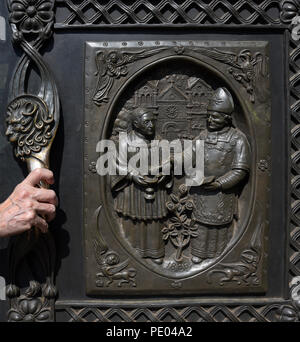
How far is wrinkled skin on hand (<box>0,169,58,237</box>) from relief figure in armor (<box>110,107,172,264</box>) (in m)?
0.35

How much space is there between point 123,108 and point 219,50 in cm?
61

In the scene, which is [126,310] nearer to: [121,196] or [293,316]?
[121,196]

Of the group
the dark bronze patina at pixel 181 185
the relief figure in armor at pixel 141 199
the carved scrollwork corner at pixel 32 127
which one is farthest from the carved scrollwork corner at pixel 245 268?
the carved scrollwork corner at pixel 32 127

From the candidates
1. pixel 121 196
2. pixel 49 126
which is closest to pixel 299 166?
pixel 121 196

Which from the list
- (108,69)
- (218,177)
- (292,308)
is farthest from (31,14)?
(292,308)

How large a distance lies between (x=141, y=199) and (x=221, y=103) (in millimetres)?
676

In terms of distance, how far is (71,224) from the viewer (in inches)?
84.7

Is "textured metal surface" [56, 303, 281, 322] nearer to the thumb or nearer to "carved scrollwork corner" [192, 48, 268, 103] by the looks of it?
the thumb

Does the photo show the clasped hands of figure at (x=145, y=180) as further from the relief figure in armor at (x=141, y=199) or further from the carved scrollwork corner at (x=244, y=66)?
the carved scrollwork corner at (x=244, y=66)

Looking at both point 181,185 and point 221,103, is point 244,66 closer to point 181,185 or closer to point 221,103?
point 221,103

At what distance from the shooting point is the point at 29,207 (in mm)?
1916

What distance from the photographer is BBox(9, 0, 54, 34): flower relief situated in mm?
2084

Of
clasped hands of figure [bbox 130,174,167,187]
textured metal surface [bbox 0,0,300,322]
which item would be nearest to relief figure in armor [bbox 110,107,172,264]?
clasped hands of figure [bbox 130,174,167,187]

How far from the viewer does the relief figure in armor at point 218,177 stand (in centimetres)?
211
